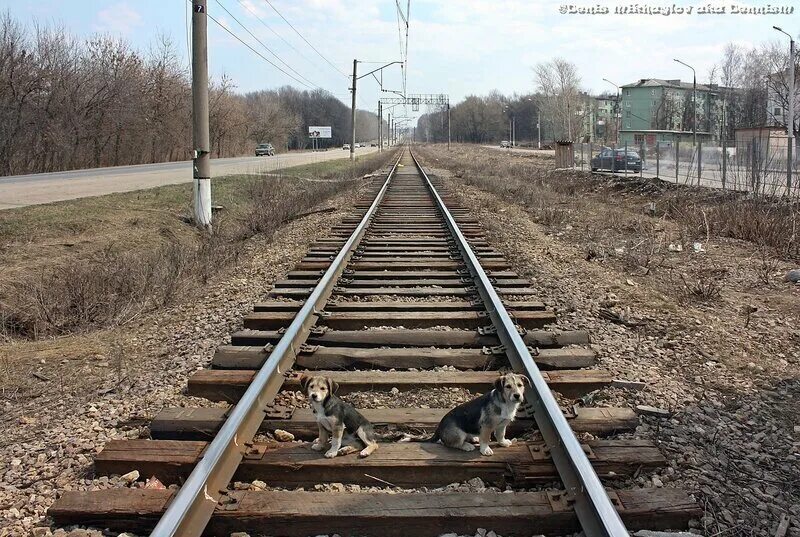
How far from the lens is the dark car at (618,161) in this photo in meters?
29.9

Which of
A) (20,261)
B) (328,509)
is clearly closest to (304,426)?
(328,509)

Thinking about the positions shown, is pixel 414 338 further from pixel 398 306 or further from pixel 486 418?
pixel 486 418

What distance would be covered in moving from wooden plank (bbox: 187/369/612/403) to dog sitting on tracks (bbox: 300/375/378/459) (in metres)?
0.88

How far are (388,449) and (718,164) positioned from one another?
21.6m

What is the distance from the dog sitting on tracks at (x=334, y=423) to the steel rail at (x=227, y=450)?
41 cm

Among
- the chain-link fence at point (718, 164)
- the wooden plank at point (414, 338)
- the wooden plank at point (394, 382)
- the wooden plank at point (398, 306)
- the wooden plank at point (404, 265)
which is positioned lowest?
the wooden plank at point (394, 382)

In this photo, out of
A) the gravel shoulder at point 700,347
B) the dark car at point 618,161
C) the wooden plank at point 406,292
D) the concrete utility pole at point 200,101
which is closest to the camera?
the gravel shoulder at point 700,347

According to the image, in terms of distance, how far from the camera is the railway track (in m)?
2.72

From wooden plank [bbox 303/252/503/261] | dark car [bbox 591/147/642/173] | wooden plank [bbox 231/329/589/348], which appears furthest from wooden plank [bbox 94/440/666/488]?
dark car [bbox 591/147/642/173]

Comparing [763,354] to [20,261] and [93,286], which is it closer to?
[93,286]

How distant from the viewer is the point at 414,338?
515 centimetres

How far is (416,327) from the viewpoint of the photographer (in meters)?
5.63

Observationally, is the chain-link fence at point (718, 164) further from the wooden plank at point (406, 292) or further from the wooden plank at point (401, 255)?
the wooden plank at point (406, 292)

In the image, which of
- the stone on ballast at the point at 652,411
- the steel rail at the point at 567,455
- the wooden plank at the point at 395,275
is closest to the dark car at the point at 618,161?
the wooden plank at the point at 395,275
